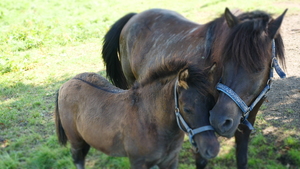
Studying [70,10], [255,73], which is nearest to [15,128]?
[255,73]

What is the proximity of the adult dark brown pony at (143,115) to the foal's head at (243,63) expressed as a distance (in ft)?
0.50

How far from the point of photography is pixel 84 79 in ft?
10.2

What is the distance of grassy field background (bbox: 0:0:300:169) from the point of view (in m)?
3.61

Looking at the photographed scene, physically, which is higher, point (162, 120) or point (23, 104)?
point (162, 120)

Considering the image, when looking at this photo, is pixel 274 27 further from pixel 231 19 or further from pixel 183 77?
pixel 183 77

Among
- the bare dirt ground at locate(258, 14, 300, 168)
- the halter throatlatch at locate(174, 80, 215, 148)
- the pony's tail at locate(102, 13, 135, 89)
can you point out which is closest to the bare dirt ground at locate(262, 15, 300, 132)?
the bare dirt ground at locate(258, 14, 300, 168)

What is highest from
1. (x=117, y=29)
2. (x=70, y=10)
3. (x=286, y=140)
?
(x=117, y=29)

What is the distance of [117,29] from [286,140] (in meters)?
3.13

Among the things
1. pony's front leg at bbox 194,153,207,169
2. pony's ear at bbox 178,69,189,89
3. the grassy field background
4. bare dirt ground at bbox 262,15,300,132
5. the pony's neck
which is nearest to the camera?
pony's ear at bbox 178,69,189,89

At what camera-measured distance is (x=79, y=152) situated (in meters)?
3.15

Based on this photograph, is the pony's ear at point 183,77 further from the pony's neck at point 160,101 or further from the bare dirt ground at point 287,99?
the bare dirt ground at point 287,99

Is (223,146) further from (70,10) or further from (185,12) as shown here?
(70,10)

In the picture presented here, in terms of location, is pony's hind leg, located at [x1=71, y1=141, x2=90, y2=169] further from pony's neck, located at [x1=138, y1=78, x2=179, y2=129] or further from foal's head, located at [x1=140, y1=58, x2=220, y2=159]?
foal's head, located at [x1=140, y1=58, x2=220, y2=159]

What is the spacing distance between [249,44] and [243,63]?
162 mm
